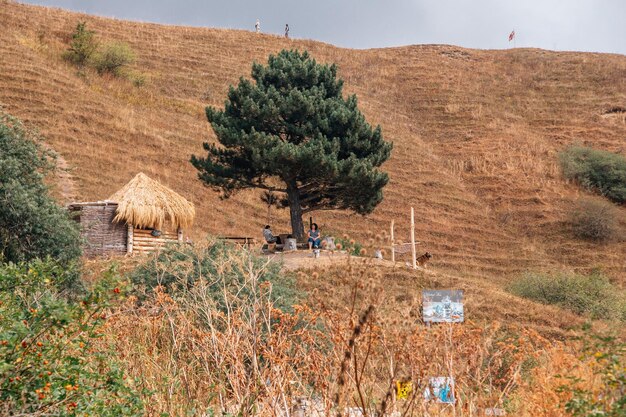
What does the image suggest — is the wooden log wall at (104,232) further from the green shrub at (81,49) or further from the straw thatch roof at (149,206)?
the green shrub at (81,49)

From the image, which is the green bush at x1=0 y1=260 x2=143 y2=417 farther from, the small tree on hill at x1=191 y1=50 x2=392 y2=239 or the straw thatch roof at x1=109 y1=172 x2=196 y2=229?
the straw thatch roof at x1=109 y1=172 x2=196 y2=229

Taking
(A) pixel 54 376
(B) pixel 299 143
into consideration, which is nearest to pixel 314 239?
(B) pixel 299 143

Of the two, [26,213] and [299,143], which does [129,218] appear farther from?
[26,213]

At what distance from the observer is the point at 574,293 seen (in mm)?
20125

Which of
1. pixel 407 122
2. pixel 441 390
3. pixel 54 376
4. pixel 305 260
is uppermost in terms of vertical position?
pixel 407 122

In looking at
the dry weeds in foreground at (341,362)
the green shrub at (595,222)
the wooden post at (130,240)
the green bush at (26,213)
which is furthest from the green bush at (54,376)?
the green shrub at (595,222)

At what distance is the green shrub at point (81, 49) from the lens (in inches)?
1617

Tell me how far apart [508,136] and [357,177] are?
2390 cm

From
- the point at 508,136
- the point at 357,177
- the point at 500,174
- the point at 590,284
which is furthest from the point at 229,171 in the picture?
the point at 508,136

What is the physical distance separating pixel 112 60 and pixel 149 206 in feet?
77.0

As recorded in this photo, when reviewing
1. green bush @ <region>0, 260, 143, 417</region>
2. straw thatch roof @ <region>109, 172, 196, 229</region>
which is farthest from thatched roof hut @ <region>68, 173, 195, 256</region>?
green bush @ <region>0, 260, 143, 417</region>

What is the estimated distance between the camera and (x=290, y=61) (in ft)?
71.9

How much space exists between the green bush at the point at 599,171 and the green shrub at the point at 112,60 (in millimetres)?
24959

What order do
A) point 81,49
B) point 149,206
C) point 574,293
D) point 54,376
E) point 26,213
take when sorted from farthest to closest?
1. point 81,49
2. point 149,206
3. point 574,293
4. point 26,213
5. point 54,376
